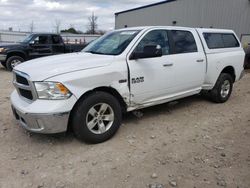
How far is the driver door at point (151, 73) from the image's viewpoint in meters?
4.03

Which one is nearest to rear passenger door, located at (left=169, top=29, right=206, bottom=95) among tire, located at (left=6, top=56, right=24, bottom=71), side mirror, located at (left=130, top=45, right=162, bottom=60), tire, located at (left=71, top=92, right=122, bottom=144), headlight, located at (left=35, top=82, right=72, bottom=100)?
side mirror, located at (left=130, top=45, right=162, bottom=60)

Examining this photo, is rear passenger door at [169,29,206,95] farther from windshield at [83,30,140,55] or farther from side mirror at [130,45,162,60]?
windshield at [83,30,140,55]

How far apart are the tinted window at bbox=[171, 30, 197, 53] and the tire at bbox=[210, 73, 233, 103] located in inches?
50.1

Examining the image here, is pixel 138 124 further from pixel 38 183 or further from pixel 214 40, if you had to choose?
pixel 214 40

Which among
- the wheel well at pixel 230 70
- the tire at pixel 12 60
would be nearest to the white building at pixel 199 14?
the wheel well at pixel 230 70

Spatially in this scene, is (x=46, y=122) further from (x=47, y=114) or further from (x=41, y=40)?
(x=41, y=40)

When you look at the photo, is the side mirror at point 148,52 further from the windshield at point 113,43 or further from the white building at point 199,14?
the white building at point 199,14

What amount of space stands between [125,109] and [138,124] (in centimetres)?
59

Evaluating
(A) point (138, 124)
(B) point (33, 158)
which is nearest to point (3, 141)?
(B) point (33, 158)

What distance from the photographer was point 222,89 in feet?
19.5

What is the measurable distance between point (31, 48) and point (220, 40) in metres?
8.59

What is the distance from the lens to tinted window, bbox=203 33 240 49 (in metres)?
5.45

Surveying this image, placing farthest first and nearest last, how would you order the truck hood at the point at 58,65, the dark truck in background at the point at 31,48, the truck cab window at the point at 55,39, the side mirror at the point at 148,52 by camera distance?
1. the truck cab window at the point at 55,39
2. the dark truck in background at the point at 31,48
3. the side mirror at the point at 148,52
4. the truck hood at the point at 58,65

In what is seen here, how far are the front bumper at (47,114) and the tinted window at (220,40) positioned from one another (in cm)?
360
